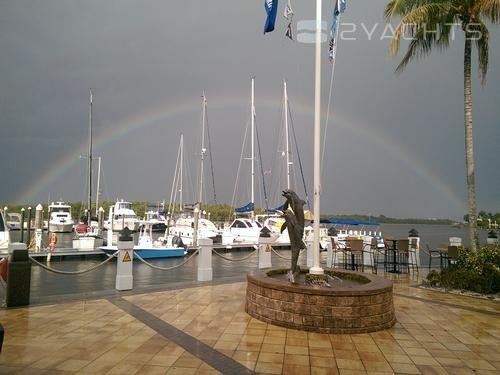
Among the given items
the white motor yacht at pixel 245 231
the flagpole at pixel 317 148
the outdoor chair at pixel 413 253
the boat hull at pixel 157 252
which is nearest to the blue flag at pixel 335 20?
the flagpole at pixel 317 148

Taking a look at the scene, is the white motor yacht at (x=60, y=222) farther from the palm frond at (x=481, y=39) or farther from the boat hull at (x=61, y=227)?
the palm frond at (x=481, y=39)

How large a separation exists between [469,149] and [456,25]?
3.90m

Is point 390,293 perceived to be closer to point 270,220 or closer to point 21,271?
point 21,271

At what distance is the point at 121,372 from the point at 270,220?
1333 inches

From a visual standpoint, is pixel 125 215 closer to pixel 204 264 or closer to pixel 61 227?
pixel 61 227

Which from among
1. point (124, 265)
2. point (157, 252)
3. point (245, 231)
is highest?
point (124, 265)

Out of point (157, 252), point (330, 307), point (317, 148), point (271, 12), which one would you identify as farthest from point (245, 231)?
point (330, 307)

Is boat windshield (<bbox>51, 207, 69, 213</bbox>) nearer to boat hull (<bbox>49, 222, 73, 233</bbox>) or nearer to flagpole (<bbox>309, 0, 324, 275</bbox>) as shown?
boat hull (<bbox>49, 222, 73, 233</bbox>)

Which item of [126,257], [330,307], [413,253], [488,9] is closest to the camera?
[330,307]

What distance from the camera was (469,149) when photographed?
12.0 m

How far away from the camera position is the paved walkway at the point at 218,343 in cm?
504

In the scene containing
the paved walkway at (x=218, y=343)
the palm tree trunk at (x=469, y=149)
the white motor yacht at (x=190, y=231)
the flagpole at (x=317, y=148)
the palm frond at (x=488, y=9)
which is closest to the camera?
the paved walkway at (x=218, y=343)

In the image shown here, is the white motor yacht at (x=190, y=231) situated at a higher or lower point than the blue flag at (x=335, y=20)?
lower

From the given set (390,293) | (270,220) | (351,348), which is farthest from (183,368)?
(270,220)
